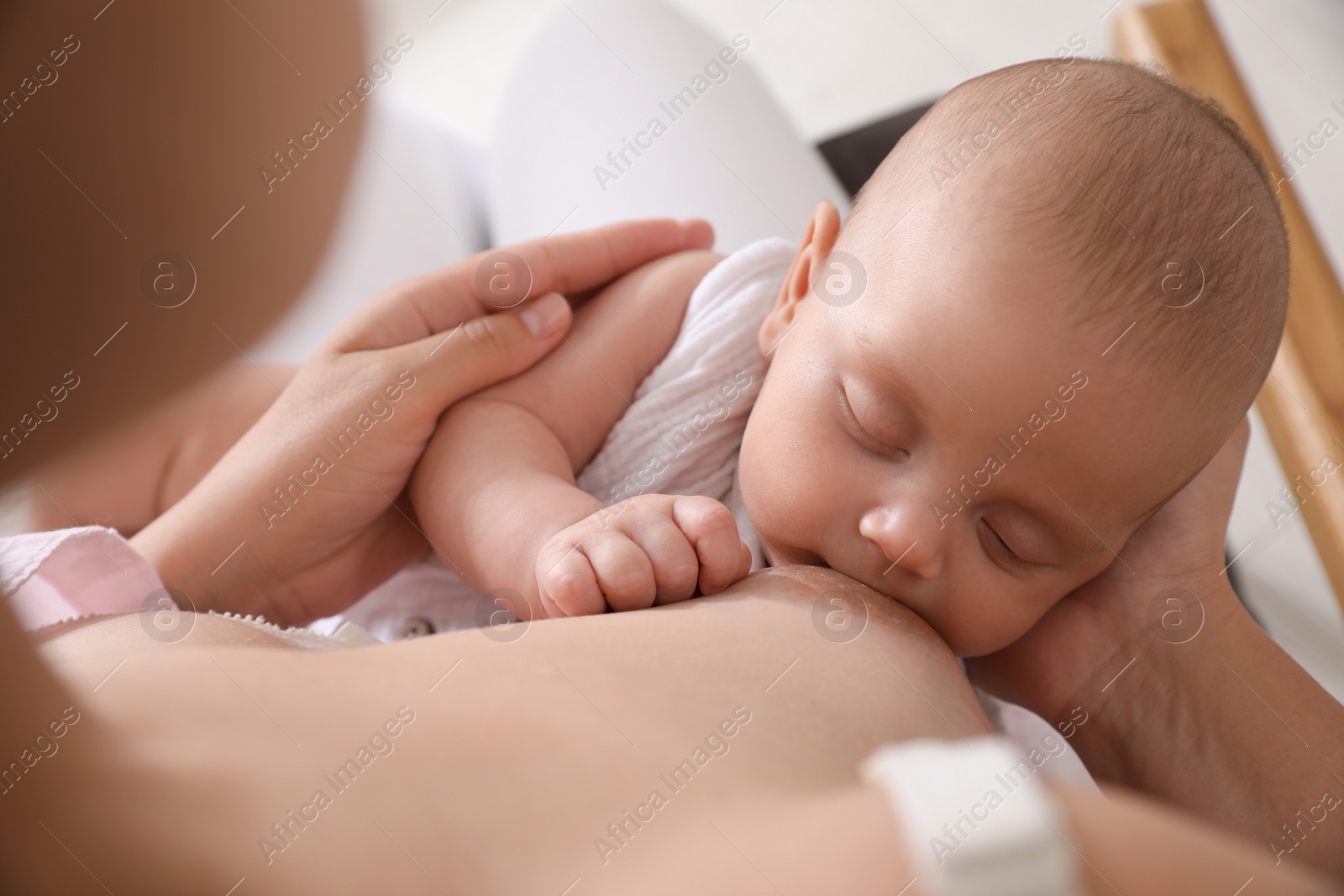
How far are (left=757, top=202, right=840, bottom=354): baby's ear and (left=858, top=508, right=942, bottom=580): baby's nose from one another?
25 centimetres

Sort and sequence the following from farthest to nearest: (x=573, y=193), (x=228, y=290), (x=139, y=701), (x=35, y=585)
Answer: (x=573, y=193) < (x=35, y=585) < (x=139, y=701) < (x=228, y=290)

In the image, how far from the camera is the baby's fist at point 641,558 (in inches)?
25.2

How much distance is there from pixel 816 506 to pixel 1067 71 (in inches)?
18.7

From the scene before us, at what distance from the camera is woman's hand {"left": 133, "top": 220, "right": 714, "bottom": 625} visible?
2.87ft

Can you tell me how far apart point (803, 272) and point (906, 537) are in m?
0.34

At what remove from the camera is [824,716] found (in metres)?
0.46

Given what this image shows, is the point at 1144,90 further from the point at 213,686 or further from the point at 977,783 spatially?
the point at 213,686

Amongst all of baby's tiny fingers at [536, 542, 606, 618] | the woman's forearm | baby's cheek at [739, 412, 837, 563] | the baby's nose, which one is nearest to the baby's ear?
baby's cheek at [739, 412, 837, 563]

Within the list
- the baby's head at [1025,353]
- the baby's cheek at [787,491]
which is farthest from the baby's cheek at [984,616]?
the baby's cheek at [787,491]

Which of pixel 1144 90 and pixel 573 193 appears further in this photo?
pixel 573 193

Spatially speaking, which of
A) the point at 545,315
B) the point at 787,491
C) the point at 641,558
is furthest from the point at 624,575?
the point at 545,315

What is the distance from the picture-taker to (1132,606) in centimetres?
93

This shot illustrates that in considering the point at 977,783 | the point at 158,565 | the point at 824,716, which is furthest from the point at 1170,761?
the point at 158,565

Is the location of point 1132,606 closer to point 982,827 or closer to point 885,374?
point 885,374
